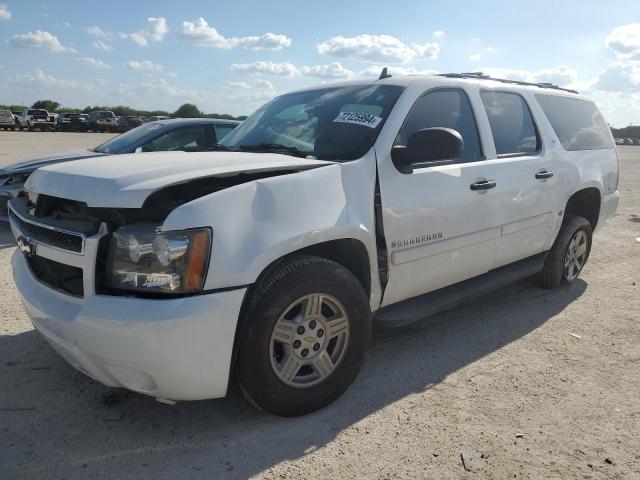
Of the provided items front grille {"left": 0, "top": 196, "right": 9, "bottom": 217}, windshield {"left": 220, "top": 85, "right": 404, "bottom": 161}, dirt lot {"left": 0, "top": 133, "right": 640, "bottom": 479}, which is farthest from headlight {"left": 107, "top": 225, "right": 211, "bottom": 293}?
front grille {"left": 0, "top": 196, "right": 9, "bottom": 217}

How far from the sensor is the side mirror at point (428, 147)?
9.86 feet

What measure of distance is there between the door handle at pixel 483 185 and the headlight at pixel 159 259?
2033 millimetres

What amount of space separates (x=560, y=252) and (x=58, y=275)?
13.9 ft

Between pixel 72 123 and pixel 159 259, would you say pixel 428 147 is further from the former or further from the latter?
pixel 72 123

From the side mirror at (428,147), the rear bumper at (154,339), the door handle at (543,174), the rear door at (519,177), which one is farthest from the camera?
the door handle at (543,174)

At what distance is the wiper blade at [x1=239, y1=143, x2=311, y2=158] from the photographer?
3.32 meters

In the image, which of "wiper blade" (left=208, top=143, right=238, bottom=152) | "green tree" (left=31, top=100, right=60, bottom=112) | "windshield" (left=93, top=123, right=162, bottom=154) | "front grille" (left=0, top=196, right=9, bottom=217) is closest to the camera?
"wiper blade" (left=208, top=143, right=238, bottom=152)

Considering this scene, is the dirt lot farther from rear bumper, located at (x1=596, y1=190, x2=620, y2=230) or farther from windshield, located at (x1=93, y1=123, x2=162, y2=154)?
windshield, located at (x1=93, y1=123, x2=162, y2=154)

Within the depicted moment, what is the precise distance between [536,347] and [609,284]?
2120 mm

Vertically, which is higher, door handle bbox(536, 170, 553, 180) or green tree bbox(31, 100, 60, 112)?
green tree bbox(31, 100, 60, 112)

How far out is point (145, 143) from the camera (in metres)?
7.01

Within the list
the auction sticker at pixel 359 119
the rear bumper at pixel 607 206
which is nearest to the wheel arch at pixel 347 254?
the auction sticker at pixel 359 119

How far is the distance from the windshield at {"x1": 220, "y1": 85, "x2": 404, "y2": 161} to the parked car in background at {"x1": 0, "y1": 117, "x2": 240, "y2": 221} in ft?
9.65

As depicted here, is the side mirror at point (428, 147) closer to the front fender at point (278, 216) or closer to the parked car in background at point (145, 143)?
the front fender at point (278, 216)
